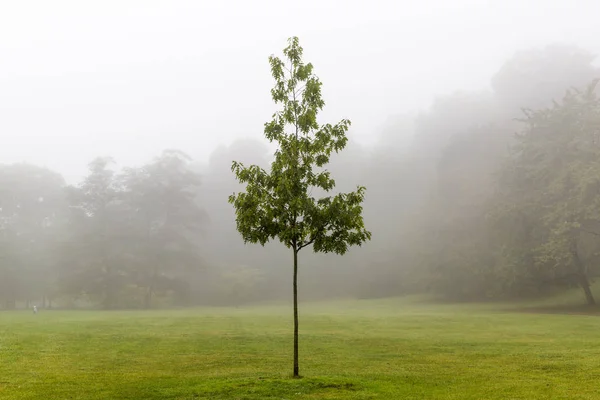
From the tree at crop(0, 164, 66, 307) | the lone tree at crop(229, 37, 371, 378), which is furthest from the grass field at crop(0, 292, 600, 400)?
the tree at crop(0, 164, 66, 307)

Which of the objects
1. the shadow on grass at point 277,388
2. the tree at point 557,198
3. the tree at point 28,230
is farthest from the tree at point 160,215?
the shadow on grass at point 277,388

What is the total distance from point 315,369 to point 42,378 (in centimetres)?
857

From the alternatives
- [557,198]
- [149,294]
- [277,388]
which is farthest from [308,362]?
[149,294]

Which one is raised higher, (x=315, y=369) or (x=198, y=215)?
(x=198, y=215)

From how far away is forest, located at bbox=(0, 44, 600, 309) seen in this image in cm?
4900

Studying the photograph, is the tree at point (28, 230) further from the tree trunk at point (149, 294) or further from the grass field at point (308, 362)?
the grass field at point (308, 362)

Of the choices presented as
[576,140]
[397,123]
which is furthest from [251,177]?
[397,123]

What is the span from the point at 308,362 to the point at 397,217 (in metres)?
77.6

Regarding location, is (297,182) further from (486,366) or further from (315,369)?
(486,366)

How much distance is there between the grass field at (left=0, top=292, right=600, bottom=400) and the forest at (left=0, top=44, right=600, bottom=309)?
17925 millimetres

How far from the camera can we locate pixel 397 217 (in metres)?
94.9

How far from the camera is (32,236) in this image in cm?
7462

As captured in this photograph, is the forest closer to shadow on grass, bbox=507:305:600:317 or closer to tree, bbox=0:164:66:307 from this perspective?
tree, bbox=0:164:66:307

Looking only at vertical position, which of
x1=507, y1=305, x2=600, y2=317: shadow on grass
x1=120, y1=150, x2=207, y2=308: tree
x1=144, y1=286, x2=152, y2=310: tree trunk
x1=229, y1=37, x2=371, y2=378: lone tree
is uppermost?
x1=120, y1=150, x2=207, y2=308: tree
